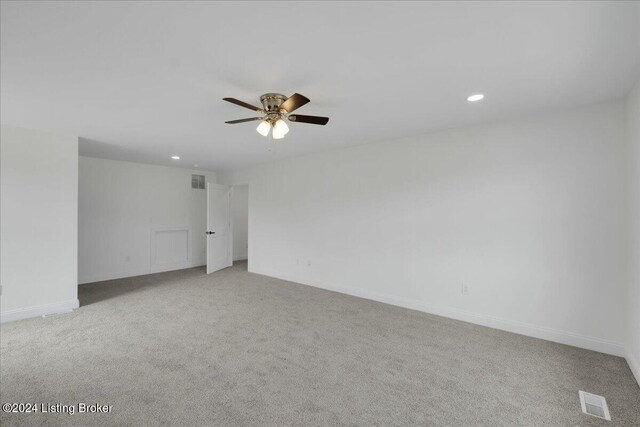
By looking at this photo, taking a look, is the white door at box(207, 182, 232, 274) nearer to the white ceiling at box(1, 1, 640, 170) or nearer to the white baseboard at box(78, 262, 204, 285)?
the white baseboard at box(78, 262, 204, 285)

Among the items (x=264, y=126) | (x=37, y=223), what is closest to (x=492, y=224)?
(x=264, y=126)

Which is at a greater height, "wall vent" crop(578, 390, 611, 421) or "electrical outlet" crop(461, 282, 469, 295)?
"electrical outlet" crop(461, 282, 469, 295)

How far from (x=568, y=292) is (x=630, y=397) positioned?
106 centimetres

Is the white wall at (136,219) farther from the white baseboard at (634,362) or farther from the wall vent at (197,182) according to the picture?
the white baseboard at (634,362)

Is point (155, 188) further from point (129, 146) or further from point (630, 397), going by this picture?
point (630, 397)

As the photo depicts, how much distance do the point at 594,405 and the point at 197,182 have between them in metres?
7.49

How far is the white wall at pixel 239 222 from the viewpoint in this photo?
8.08 metres

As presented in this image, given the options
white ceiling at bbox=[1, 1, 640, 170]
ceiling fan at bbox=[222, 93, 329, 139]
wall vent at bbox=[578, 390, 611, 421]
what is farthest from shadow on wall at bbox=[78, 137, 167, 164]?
wall vent at bbox=[578, 390, 611, 421]

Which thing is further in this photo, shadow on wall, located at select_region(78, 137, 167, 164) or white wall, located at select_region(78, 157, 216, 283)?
white wall, located at select_region(78, 157, 216, 283)

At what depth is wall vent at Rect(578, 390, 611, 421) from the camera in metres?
1.97

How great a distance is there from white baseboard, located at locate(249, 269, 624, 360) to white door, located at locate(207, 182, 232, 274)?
3.55m

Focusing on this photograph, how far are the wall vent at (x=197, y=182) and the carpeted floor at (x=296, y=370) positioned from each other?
3.73 meters

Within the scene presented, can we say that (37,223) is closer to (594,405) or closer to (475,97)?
(475,97)

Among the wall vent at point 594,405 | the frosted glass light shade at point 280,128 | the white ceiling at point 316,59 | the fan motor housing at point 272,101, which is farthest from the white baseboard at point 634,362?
the fan motor housing at point 272,101
